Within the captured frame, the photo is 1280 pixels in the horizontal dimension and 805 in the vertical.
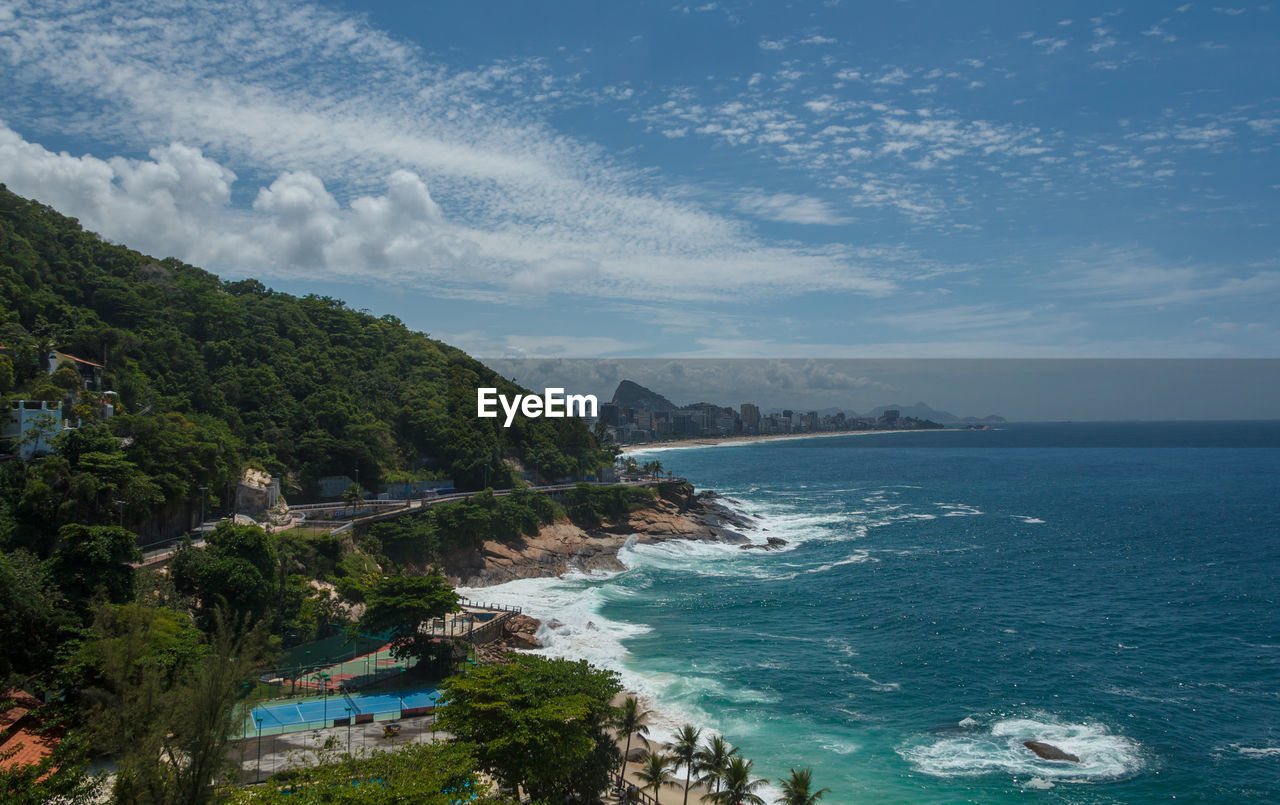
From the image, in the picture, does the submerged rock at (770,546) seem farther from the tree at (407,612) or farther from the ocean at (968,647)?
the tree at (407,612)

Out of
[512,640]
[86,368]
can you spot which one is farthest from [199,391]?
[512,640]

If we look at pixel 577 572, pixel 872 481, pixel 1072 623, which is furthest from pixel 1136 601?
pixel 872 481

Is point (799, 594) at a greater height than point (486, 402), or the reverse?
point (486, 402)

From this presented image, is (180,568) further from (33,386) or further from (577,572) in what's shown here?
(577,572)

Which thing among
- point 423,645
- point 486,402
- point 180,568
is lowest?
point 423,645

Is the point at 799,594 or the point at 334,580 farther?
the point at 799,594
